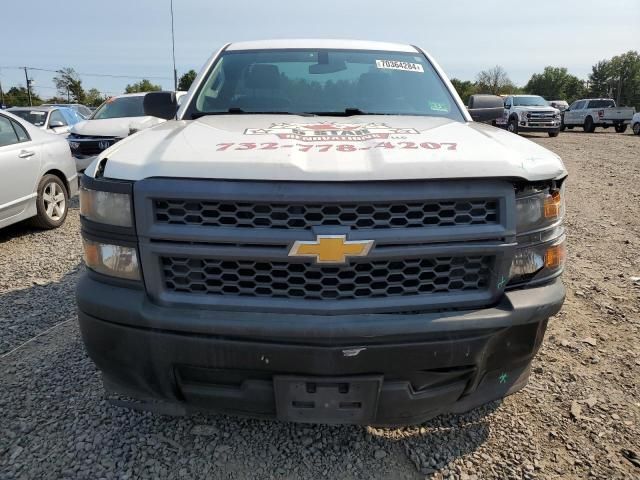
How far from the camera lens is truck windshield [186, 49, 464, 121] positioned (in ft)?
10.2

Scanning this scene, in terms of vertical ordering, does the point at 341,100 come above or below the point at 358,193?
above

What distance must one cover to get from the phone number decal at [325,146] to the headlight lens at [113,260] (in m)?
0.53

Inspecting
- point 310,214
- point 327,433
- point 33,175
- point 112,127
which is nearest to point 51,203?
point 33,175

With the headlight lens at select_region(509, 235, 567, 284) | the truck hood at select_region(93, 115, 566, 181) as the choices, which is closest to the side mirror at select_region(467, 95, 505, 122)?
the truck hood at select_region(93, 115, 566, 181)

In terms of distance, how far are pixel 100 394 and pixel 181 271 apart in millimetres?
1294

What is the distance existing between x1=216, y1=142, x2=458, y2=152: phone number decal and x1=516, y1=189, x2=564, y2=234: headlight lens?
355 mm

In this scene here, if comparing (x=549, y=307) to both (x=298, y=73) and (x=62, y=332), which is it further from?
(x=62, y=332)

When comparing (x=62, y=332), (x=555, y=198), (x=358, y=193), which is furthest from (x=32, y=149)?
(x=555, y=198)

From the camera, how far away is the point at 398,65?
3.47 m

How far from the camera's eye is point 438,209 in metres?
1.83

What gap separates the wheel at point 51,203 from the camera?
5.94 meters

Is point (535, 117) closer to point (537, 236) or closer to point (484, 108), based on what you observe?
point (484, 108)

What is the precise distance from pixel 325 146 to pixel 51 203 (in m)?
5.37

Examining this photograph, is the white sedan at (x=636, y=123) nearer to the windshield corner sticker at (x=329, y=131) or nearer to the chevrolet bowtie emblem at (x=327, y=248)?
the windshield corner sticker at (x=329, y=131)
